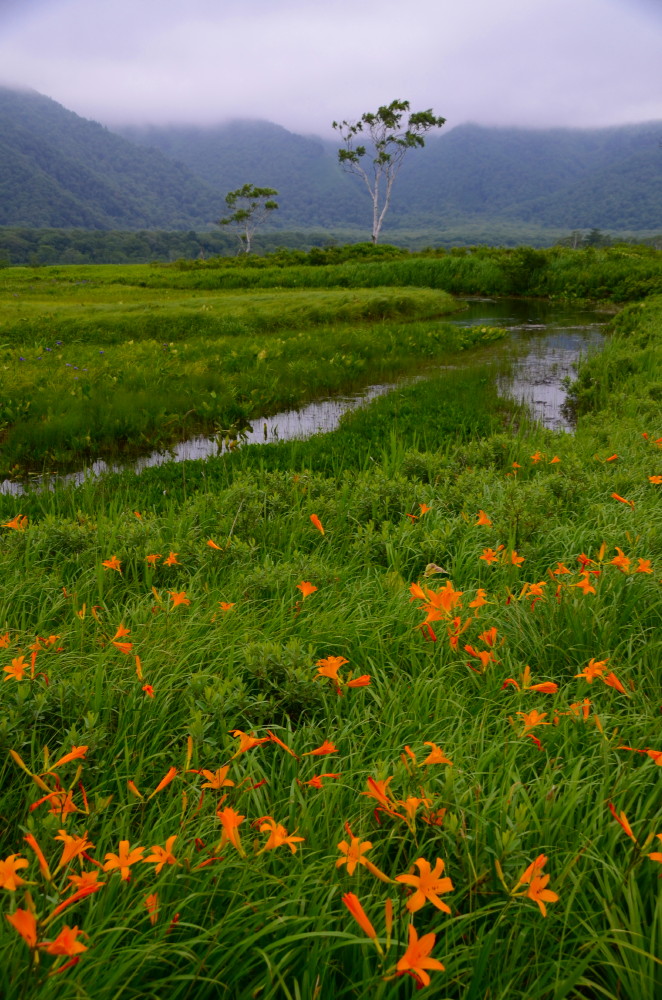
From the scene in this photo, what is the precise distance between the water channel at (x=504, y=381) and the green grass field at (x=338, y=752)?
2419 mm

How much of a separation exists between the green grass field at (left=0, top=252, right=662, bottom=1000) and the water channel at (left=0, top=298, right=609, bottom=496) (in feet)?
7.94

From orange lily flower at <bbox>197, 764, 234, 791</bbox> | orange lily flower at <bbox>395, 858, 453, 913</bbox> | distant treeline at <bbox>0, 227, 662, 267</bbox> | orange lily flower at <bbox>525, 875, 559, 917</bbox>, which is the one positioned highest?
distant treeline at <bbox>0, 227, 662, 267</bbox>

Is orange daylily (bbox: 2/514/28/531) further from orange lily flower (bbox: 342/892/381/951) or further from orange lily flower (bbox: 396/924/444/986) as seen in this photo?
orange lily flower (bbox: 396/924/444/986)

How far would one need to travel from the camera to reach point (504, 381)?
11633 mm

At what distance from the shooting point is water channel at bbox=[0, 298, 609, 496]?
305 inches

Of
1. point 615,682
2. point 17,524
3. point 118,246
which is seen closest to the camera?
point 615,682

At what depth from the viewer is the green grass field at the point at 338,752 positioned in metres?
1.27

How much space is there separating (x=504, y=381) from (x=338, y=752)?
1074 centimetres

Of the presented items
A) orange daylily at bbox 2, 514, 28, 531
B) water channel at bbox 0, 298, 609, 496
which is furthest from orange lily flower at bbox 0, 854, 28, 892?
water channel at bbox 0, 298, 609, 496

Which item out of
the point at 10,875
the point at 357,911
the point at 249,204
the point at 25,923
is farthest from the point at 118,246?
the point at 357,911

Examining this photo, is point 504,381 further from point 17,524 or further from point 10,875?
point 10,875

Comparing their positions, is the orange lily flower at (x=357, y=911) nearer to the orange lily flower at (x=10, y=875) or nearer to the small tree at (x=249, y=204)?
the orange lily flower at (x=10, y=875)

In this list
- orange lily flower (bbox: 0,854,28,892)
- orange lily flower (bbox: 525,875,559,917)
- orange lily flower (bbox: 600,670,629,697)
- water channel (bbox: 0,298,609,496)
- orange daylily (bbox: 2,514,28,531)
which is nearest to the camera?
orange lily flower (bbox: 0,854,28,892)

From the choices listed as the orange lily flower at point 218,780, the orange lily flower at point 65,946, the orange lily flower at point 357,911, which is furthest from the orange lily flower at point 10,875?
the orange lily flower at point 357,911
